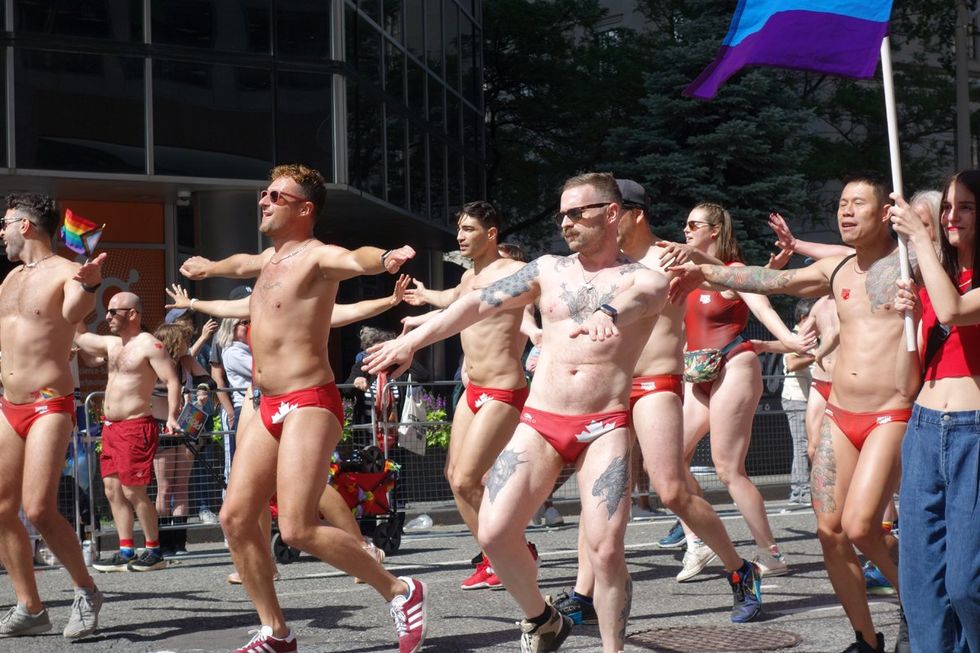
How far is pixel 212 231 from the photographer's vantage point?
69.9 feet

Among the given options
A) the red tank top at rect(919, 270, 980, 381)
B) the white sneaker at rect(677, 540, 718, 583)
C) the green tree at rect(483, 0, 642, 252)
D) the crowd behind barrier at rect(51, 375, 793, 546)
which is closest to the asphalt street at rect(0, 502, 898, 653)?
the white sneaker at rect(677, 540, 718, 583)

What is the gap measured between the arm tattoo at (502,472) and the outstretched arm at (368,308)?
6.08ft

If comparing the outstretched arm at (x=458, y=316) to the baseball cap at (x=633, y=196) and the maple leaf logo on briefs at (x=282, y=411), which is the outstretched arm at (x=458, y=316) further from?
the baseball cap at (x=633, y=196)

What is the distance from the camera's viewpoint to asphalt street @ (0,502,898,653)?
22.7 feet

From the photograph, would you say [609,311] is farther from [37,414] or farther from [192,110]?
[192,110]

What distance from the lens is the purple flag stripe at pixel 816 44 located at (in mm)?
6277

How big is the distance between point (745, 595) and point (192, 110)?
14.0 m

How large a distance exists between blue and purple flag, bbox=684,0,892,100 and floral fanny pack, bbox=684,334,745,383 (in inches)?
106

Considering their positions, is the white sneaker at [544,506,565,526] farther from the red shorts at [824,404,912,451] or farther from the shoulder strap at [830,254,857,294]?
the red shorts at [824,404,912,451]

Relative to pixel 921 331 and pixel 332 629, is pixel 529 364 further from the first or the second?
pixel 921 331

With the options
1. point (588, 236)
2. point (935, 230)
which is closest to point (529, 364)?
point (588, 236)

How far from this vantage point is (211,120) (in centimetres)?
1972

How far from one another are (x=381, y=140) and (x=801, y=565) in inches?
544

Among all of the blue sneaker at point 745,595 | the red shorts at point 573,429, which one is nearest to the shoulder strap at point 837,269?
the red shorts at point 573,429
